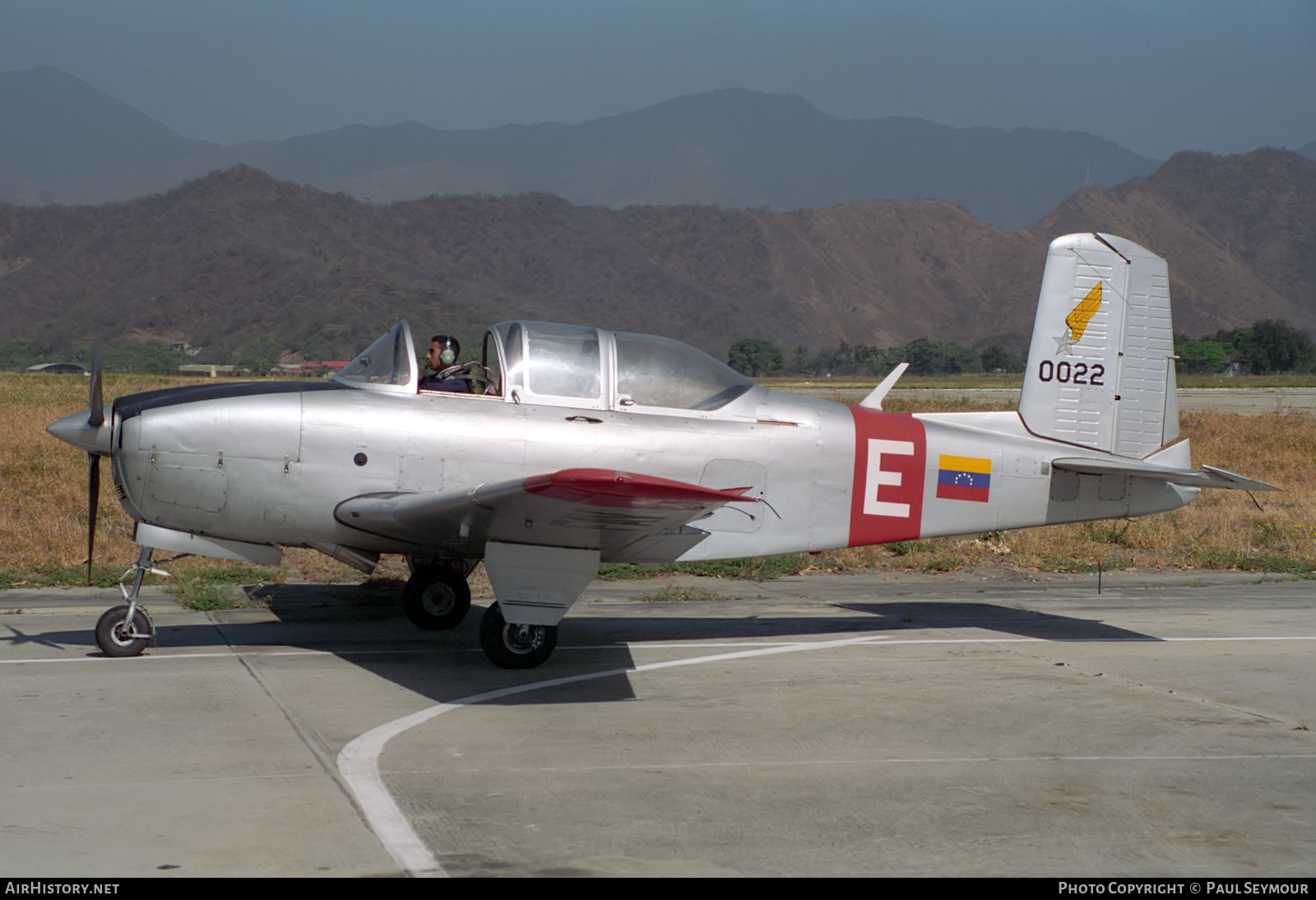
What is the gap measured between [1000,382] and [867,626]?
160ft

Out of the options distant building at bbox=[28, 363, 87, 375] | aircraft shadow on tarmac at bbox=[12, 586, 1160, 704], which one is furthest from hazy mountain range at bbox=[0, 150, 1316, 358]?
aircraft shadow on tarmac at bbox=[12, 586, 1160, 704]

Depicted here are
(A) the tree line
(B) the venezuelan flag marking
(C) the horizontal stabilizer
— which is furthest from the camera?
(A) the tree line

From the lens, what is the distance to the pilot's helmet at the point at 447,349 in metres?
8.55

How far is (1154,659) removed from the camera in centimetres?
820

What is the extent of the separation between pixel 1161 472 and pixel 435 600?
18.3ft

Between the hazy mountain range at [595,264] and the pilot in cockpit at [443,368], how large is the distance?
5262cm

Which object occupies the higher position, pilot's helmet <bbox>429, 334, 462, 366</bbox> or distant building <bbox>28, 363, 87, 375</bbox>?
pilot's helmet <bbox>429, 334, 462, 366</bbox>

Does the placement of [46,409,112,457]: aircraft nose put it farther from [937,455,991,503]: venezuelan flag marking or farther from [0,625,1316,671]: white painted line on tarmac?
[937,455,991,503]: venezuelan flag marking

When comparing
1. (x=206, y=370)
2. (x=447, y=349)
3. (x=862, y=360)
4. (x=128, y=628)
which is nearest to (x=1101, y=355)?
(x=447, y=349)

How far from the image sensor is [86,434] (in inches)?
289

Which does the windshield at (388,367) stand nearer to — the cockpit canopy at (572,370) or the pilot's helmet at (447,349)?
the cockpit canopy at (572,370)

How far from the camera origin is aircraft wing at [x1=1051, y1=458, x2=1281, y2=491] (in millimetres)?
8344

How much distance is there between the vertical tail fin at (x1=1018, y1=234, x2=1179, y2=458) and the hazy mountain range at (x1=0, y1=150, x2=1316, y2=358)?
174ft
